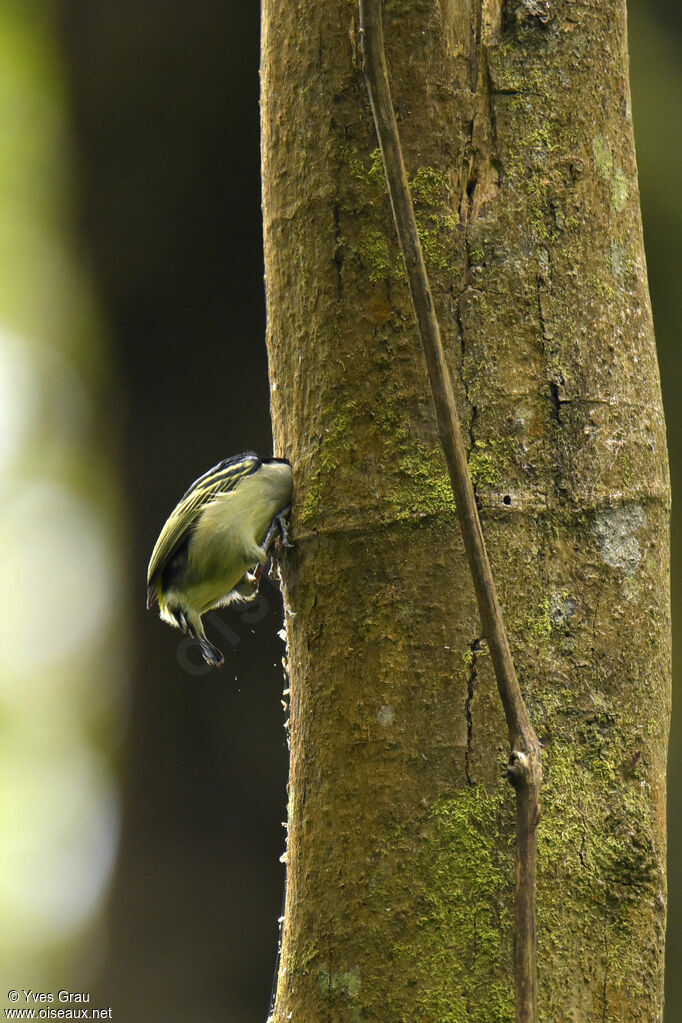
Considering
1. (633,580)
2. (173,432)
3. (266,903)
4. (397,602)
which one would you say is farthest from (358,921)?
(173,432)

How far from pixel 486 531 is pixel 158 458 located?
493 cm

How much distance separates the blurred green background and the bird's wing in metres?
2.45

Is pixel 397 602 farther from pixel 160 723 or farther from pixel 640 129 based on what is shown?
pixel 640 129

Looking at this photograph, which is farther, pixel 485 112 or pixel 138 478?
pixel 138 478

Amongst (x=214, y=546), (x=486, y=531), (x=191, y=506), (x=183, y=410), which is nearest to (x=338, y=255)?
(x=486, y=531)

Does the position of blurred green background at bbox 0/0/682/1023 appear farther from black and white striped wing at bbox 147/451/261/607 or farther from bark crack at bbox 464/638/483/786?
bark crack at bbox 464/638/483/786

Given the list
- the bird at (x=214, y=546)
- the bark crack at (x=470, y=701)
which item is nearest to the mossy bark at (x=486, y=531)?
the bark crack at (x=470, y=701)

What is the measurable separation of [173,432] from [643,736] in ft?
16.2

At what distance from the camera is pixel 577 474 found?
5.16 feet

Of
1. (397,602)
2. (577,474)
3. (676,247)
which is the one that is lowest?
(397,602)

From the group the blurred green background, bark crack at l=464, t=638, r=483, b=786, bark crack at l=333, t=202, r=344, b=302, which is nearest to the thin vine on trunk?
bark crack at l=464, t=638, r=483, b=786

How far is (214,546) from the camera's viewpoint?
2453 mm

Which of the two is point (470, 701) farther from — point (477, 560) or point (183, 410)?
point (183, 410)

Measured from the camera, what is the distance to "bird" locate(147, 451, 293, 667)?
2.10 meters
